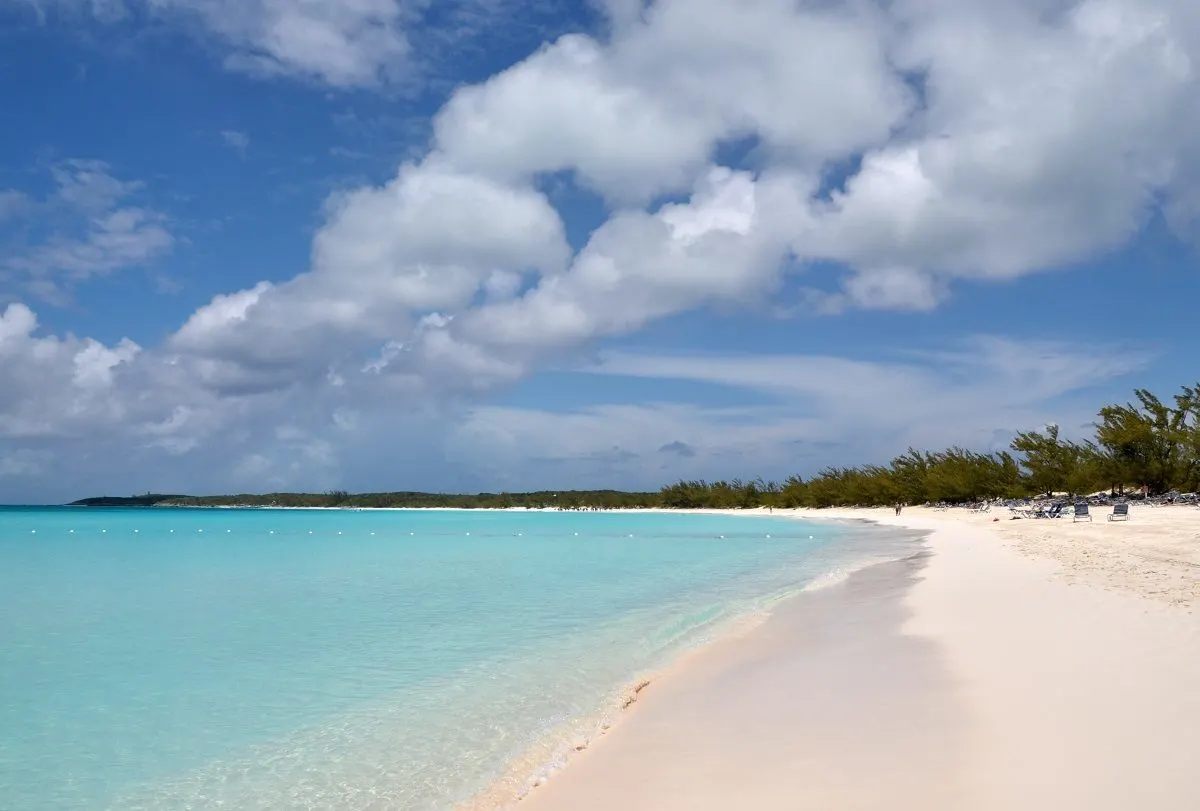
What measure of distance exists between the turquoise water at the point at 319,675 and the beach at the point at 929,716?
108 centimetres

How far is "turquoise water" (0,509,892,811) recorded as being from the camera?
242 inches

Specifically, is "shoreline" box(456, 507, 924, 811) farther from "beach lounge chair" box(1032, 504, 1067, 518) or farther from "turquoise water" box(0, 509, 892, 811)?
"beach lounge chair" box(1032, 504, 1067, 518)

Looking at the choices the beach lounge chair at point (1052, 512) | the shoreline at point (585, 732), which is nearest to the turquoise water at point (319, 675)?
the shoreline at point (585, 732)

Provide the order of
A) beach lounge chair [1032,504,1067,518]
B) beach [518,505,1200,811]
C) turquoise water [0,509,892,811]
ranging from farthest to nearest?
1. beach lounge chair [1032,504,1067,518]
2. turquoise water [0,509,892,811]
3. beach [518,505,1200,811]

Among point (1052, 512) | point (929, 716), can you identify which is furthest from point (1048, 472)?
point (929, 716)

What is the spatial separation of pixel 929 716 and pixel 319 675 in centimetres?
692

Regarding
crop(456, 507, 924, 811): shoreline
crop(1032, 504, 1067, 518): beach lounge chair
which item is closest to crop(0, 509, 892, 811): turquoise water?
crop(456, 507, 924, 811): shoreline

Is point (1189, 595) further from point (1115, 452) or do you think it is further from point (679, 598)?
point (1115, 452)

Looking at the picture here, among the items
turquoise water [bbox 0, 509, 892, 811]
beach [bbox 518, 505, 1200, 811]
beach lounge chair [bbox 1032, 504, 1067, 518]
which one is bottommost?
turquoise water [bbox 0, 509, 892, 811]

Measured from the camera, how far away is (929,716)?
6.09 m

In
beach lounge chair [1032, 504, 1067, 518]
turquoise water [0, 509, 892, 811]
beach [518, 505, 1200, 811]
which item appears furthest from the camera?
beach lounge chair [1032, 504, 1067, 518]

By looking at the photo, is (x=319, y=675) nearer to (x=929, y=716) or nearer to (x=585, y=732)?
(x=585, y=732)

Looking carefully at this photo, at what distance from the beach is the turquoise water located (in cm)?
108

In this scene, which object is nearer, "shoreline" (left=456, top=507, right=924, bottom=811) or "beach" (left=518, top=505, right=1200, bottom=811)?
"beach" (left=518, top=505, right=1200, bottom=811)
